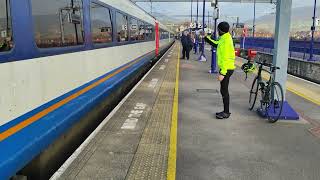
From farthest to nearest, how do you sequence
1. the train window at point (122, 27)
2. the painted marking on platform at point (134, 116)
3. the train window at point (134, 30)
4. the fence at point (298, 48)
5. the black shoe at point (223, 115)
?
the fence at point (298, 48) → the train window at point (134, 30) → the train window at point (122, 27) → the black shoe at point (223, 115) → the painted marking on platform at point (134, 116)

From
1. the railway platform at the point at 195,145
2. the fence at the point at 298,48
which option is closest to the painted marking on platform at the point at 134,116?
the railway platform at the point at 195,145

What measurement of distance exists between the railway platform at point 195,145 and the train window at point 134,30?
4.58 meters

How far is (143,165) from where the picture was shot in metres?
5.34

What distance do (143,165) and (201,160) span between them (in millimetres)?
849

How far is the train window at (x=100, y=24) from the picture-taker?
8.05 metres

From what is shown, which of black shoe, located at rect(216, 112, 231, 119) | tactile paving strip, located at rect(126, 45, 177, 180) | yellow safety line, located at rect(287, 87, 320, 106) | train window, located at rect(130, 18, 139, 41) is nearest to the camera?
tactile paving strip, located at rect(126, 45, 177, 180)

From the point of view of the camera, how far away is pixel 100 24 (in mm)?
8727

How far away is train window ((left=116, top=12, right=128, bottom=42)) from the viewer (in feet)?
36.5

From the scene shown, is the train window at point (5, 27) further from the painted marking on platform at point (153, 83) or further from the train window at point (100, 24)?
the painted marking on platform at point (153, 83)

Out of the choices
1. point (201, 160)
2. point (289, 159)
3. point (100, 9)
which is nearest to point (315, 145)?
point (289, 159)

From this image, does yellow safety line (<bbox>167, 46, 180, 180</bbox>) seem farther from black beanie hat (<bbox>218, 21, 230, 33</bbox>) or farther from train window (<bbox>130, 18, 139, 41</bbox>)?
train window (<bbox>130, 18, 139, 41</bbox>)

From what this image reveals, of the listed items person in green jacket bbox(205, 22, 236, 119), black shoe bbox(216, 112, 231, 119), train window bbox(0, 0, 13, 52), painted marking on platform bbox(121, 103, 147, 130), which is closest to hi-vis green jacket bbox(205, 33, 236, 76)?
person in green jacket bbox(205, 22, 236, 119)

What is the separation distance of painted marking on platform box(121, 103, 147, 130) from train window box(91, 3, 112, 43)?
1.66m

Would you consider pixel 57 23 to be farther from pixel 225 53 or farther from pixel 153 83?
pixel 153 83
